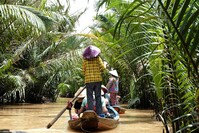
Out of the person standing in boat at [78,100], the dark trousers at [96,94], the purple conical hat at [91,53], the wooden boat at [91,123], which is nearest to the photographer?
the wooden boat at [91,123]

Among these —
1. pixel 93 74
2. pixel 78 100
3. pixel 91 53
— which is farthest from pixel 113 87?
pixel 91 53

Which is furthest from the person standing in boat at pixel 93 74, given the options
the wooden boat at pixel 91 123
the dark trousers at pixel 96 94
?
the wooden boat at pixel 91 123

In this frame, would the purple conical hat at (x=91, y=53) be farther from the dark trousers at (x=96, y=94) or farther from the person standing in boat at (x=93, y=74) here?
the dark trousers at (x=96, y=94)

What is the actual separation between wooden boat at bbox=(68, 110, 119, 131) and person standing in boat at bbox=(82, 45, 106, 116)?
271 mm

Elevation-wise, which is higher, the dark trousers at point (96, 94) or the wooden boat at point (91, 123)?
the dark trousers at point (96, 94)

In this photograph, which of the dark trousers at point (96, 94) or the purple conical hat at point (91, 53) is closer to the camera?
the dark trousers at point (96, 94)

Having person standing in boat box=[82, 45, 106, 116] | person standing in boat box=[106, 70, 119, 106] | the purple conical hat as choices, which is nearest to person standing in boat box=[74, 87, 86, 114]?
person standing in boat box=[82, 45, 106, 116]

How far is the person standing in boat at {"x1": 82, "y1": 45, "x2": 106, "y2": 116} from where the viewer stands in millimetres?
6707

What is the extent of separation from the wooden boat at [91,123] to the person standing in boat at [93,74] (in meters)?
0.27

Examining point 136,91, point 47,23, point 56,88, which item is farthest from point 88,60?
point 56,88

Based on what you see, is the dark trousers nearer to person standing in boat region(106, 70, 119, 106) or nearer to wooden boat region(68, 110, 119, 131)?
wooden boat region(68, 110, 119, 131)

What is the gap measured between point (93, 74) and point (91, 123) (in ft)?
3.40

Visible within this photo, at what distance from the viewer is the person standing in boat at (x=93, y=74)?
6.71m

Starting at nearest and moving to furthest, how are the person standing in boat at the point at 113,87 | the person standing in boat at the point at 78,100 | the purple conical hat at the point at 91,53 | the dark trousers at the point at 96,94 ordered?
the dark trousers at the point at 96,94, the purple conical hat at the point at 91,53, the person standing in boat at the point at 78,100, the person standing in boat at the point at 113,87
